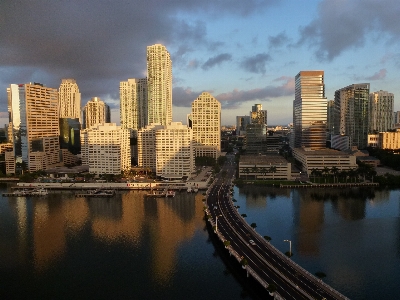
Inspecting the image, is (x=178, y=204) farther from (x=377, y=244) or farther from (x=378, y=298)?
(x=378, y=298)

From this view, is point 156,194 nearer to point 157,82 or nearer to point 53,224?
point 53,224

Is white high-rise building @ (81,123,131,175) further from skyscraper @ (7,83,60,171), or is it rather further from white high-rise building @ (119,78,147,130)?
white high-rise building @ (119,78,147,130)

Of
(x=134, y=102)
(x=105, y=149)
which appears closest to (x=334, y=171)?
(x=105, y=149)

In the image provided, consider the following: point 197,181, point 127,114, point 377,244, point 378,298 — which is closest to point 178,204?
point 197,181

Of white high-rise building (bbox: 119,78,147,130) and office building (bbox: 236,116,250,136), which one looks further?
office building (bbox: 236,116,250,136)

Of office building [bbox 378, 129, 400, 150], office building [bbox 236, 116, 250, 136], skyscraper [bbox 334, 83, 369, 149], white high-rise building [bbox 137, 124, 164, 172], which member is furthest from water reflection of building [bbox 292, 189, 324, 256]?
office building [bbox 236, 116, 250, 136]

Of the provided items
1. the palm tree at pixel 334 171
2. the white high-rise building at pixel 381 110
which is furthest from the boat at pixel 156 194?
the white high-rise building at pixel 381 110

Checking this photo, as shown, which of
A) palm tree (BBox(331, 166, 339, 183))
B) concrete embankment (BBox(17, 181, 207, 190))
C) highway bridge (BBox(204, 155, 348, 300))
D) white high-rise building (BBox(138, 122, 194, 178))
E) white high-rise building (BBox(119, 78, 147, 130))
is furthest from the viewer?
white high-rise building (BBox(119, 78, 147, 130))
